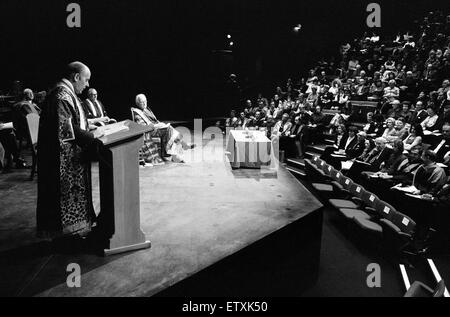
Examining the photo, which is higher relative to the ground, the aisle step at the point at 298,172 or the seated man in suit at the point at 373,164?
the seated man in suit at the point at 373,164

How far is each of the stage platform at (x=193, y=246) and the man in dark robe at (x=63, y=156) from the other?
274 mm

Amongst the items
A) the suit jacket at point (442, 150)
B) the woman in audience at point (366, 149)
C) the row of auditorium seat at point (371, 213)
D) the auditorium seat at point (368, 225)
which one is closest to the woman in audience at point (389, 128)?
A: the woman in audience at point (366, 149)

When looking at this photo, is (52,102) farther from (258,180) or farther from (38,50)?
(38,50)

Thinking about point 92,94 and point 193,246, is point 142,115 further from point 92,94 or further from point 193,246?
point 193,246

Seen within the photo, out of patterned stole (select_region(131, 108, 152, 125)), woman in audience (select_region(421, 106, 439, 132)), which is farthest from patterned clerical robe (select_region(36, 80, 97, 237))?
woman in audience (select_region(421, 106, 439, 132))

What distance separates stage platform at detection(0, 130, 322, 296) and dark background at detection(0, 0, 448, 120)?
5.48 metres

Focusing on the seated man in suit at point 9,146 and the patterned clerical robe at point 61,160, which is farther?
the seated man in suit at point 9,146

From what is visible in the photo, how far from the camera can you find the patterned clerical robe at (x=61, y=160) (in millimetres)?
2600

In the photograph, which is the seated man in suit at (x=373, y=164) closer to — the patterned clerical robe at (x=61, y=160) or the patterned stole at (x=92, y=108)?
the patterned stole at (x=92, y=108)

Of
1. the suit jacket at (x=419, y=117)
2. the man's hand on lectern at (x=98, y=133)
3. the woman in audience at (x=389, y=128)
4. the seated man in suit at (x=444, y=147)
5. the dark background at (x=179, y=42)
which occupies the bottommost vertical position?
the seated man in suit at (x=444, y=147)

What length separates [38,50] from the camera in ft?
30.5

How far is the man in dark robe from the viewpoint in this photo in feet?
8.54

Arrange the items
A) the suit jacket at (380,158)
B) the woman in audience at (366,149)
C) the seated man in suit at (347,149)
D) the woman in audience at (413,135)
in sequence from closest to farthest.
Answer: the suit jacket at (380,158) → the woman in audience at (413,135) → the woman in audience at (366,149) → the seated man in suit at (347,149)

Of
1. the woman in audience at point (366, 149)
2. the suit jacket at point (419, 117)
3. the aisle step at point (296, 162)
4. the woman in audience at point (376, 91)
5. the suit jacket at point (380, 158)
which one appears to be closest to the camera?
the suit jacket at point (380, 158)
